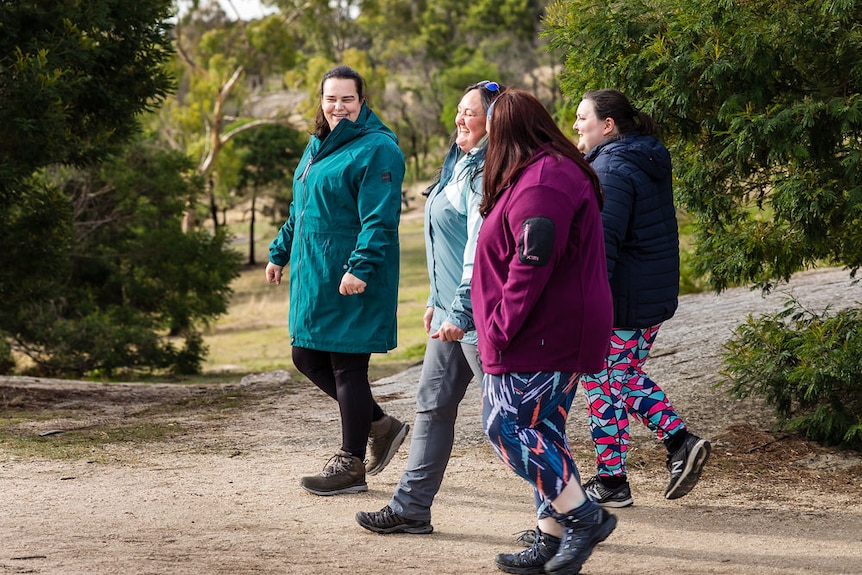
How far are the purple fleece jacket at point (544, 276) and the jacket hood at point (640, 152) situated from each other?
1.10m

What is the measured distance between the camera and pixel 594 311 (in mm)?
3701

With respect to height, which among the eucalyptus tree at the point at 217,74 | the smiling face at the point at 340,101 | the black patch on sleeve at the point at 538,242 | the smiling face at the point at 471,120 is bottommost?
the black patch on sleeve at the point at 538,242

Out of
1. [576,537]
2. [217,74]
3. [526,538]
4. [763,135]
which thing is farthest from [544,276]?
[217,74]

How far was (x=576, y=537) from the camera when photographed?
385cm

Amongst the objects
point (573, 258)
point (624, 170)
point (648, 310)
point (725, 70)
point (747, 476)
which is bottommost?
point (747, 476)

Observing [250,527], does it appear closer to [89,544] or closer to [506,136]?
[89,544]

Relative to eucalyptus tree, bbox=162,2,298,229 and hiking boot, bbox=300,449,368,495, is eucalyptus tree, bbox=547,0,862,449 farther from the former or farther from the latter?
eucalyptus tree, bbox=162,2,298,229

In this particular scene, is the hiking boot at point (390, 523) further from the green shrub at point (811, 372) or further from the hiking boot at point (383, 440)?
the green shrub at point (811, 372)

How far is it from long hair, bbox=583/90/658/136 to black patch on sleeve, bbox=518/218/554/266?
147 cm

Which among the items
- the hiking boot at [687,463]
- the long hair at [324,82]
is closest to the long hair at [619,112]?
the long hair at [324,82]

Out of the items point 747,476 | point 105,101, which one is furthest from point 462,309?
point 105,101

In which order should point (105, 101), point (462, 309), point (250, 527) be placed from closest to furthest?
point (462, 309) < point (250, 527) < point (105, 101)

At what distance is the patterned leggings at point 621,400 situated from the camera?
16.1 ft

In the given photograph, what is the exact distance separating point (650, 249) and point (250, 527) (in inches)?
85.1
